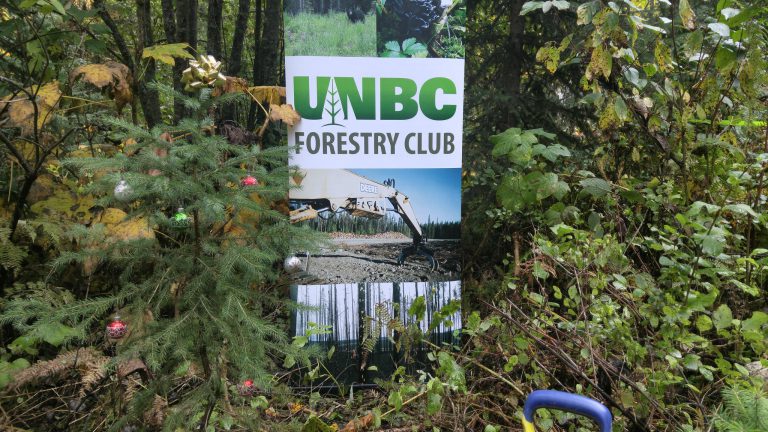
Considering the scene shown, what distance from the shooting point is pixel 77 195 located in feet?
9.83

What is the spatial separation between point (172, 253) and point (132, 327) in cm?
A: 29

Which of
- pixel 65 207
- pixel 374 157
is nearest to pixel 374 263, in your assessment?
pixel 374 157

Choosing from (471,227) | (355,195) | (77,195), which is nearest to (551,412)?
(355,195)

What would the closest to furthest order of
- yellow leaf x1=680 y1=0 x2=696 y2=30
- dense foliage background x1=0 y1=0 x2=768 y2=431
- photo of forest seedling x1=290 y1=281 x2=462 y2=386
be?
dense foliage background x1=0 y1=0 x2=768 y2=431
yellow leaf x1=680 y1=0 x2=696 y2=30
photo of forest seedling x1=290 y1=281 x2=462 y2=386

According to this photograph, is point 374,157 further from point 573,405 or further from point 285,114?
point 573,405

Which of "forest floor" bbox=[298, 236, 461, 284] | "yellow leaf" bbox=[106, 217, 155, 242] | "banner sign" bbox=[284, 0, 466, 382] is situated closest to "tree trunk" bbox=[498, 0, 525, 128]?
"banner sign" bbox=[284, 0, 466, 382]

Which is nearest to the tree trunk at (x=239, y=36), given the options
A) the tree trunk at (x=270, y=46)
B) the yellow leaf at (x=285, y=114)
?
the tree trunk at (x=270, y=46)

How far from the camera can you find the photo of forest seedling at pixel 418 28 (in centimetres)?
295

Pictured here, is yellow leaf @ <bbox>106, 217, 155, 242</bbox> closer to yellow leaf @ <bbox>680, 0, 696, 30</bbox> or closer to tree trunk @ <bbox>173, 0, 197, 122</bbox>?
tree trunk @ <bbox>173, 0, 197, 122</bbox>

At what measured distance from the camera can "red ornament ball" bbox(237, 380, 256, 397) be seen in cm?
229

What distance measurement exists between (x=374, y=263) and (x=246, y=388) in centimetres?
104

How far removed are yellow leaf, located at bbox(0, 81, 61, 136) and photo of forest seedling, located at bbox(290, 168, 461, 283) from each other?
52.3 inches

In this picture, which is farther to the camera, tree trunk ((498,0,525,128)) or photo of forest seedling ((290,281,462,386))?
tree trunk ((498,0,525,128))

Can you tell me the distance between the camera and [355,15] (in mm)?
2941
